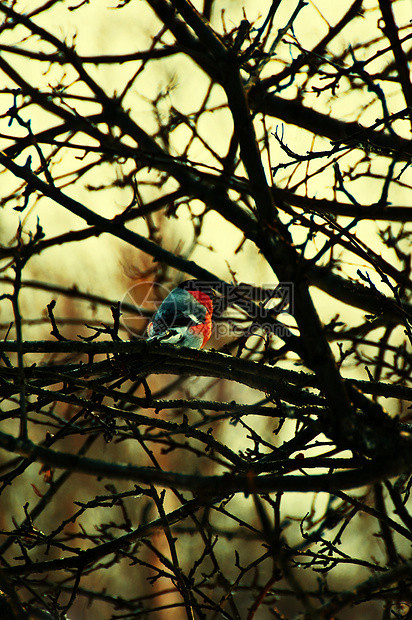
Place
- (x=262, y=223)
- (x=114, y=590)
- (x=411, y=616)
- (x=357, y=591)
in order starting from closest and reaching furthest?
(x=357, y=591)
(x=262, y=223)
(x=411, y=616)
(x=114, y=590)

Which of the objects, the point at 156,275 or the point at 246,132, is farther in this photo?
the point at 156,275

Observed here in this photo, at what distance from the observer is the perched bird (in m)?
4.21

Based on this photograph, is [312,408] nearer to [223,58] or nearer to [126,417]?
[126,417]

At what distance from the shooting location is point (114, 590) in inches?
319

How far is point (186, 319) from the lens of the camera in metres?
4.29

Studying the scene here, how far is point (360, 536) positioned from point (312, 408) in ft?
22.2

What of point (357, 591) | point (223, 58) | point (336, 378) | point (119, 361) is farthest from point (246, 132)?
point (357, 591)

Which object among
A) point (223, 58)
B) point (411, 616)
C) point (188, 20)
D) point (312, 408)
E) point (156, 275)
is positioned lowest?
point (411, 616)

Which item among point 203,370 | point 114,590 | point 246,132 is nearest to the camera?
point 246,132

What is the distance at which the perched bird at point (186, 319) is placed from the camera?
4207 mm

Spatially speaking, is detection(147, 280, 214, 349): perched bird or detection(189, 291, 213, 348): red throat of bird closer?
detection(147, 280, 214, 349): perched bird

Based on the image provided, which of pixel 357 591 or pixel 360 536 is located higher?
pixel 360 536

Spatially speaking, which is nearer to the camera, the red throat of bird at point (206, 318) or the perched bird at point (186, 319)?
the perched bird at point (186, 319)

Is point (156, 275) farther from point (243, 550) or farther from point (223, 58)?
point (243, 550)
